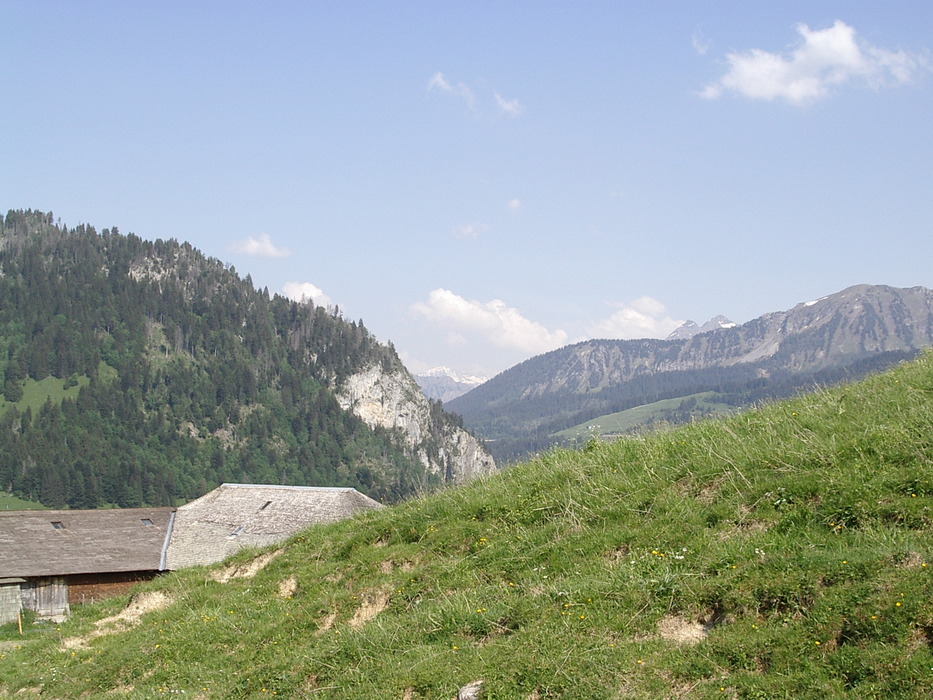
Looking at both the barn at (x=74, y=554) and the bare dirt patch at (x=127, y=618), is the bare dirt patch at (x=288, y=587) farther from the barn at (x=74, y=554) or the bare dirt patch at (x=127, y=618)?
the barn at (x=74, y=554)

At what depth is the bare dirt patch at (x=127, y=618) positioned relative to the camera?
15555mm

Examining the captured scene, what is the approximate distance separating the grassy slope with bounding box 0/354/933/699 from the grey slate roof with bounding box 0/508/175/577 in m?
29.4

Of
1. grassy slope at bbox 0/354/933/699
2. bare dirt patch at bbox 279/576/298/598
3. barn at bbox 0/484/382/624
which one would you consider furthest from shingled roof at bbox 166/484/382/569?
bare dirt patch at bbox 279/576/298/598

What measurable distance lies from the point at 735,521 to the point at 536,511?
12.1 ft

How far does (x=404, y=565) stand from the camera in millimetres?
13438

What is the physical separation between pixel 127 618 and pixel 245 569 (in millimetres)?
2756

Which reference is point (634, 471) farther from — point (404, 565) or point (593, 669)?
point (593, 669)

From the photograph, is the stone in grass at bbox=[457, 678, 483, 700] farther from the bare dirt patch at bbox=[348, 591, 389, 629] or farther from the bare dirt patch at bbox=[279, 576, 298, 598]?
the bare dirt patch at bbox=[279, 576, 298, 598]

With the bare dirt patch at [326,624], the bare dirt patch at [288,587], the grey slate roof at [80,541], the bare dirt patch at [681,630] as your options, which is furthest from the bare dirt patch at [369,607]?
the grey slate roof at [80,541]

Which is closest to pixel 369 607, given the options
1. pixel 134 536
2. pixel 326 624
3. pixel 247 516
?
pixel 326 624

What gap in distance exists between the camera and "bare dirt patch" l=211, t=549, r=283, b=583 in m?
16.5

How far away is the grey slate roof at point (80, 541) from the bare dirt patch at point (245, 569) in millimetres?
29066

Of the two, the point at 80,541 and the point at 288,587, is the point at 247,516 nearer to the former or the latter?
the point at 80,541

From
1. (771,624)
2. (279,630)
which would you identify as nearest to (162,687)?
(279,630)
